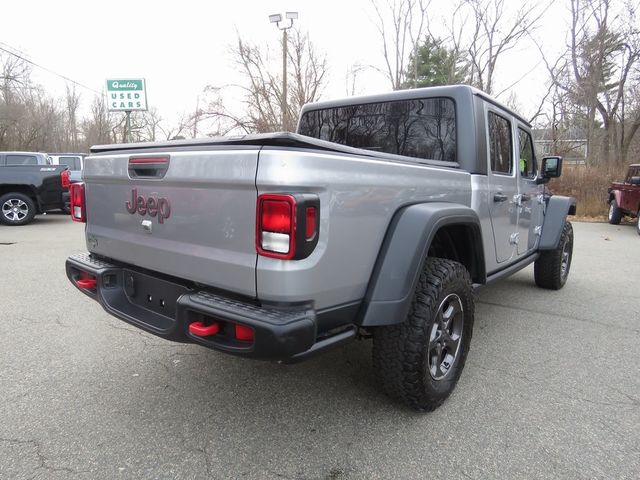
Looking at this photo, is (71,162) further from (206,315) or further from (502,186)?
(206,315)

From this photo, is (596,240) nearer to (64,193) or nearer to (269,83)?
(64,193)

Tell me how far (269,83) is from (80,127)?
32.0 meters

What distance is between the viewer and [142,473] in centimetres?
203

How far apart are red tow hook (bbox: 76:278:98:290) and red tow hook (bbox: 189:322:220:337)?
109cm

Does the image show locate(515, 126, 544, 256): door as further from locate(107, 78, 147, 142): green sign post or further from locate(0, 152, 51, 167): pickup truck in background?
locate(0, 152, 51, 167): pickup truck in background

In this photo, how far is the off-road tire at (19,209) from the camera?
10.6 m

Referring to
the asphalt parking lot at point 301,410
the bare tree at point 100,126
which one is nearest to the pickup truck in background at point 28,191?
the asphalt parking lot at point 301,410

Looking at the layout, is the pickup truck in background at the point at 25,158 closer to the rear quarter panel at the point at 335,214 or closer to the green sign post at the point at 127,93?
the green sign post at the point at 127,93

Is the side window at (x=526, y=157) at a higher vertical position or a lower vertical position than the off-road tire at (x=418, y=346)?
higher

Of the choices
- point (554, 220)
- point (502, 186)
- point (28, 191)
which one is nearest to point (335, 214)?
point (502, 186)

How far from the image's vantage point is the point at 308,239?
72.0 inches

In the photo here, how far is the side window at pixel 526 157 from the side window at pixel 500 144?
30 centimetres

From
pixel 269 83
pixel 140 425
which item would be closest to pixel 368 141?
pixel 140 425

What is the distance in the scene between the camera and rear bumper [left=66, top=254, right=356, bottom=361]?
5.90 feet
